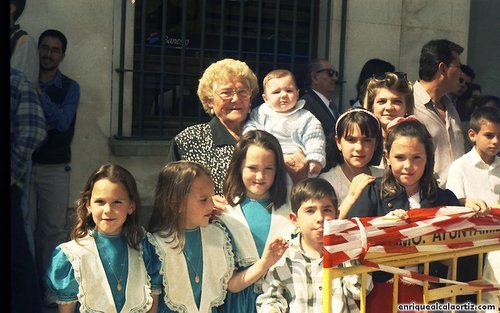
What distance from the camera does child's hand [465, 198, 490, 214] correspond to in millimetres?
2926

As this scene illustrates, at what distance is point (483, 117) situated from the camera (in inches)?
130

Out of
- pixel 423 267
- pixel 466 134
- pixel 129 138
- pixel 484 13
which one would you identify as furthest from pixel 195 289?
pixel 484 13

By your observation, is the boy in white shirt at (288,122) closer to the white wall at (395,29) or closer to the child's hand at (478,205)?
the white wall at (395,29)

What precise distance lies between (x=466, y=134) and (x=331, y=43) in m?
0.74

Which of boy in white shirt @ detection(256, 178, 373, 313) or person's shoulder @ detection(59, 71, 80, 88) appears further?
person's shoulder @ detection(59, 71, 80, 88)

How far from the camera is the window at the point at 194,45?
Answer: 309 centimetres

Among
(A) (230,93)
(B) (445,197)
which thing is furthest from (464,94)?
(A) (230,93)

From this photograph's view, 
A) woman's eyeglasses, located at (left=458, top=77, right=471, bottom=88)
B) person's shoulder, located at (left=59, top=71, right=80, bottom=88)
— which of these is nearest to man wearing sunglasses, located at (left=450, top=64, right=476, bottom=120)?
woman's eyeglasses, located at (left=458, top=77, right=471, bottom=88)

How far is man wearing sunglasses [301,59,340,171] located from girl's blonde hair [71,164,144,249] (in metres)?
0.86

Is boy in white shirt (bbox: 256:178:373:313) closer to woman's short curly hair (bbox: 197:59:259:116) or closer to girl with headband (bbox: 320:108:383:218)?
girl with headband (bbox: 320:108:383:218)

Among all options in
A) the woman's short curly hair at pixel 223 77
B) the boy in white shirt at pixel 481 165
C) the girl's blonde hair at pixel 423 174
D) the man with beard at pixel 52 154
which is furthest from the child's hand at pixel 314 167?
the man with beard at pixel 52 154

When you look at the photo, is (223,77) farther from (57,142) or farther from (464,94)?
(464,94)

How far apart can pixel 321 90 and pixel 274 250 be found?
82 cm

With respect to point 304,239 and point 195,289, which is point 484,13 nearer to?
point 304,239
